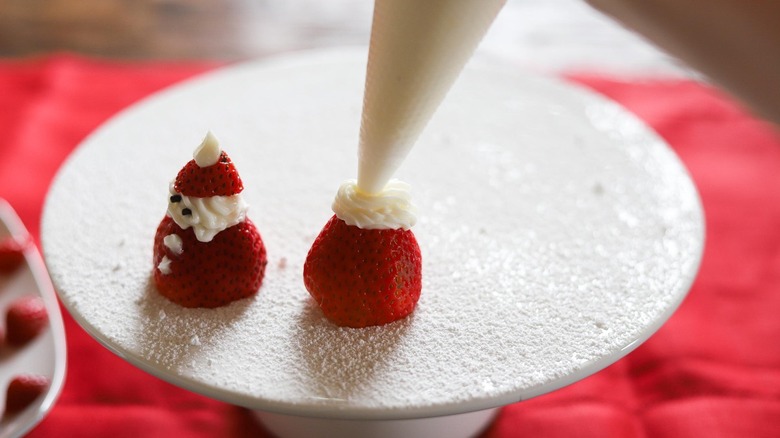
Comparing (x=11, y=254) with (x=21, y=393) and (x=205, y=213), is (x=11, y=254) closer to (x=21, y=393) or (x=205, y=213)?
(x=21, y=393)

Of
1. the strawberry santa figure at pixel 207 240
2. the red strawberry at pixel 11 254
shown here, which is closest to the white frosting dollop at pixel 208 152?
the strawberry santa figure at pixel 207 240

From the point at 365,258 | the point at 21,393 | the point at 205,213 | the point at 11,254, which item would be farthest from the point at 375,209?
the point at 11,254

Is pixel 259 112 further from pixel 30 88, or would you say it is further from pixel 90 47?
pixel 90 47

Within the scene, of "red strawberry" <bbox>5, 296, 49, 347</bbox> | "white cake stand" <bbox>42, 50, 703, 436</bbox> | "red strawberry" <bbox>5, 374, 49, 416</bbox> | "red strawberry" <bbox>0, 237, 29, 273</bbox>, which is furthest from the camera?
"red strawberry" <bbox>0, 237, 29, 273</bbox>

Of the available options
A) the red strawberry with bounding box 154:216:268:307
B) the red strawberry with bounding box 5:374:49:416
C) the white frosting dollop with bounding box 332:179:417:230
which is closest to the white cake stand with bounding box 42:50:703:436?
the red strawberry with bounding box 154:216:268:307

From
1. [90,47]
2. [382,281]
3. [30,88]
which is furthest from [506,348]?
[90,47]

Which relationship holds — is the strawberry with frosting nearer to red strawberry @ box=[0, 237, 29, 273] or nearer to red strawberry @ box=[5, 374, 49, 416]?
red strawberry @ box=[5, 374, 49, 416]
